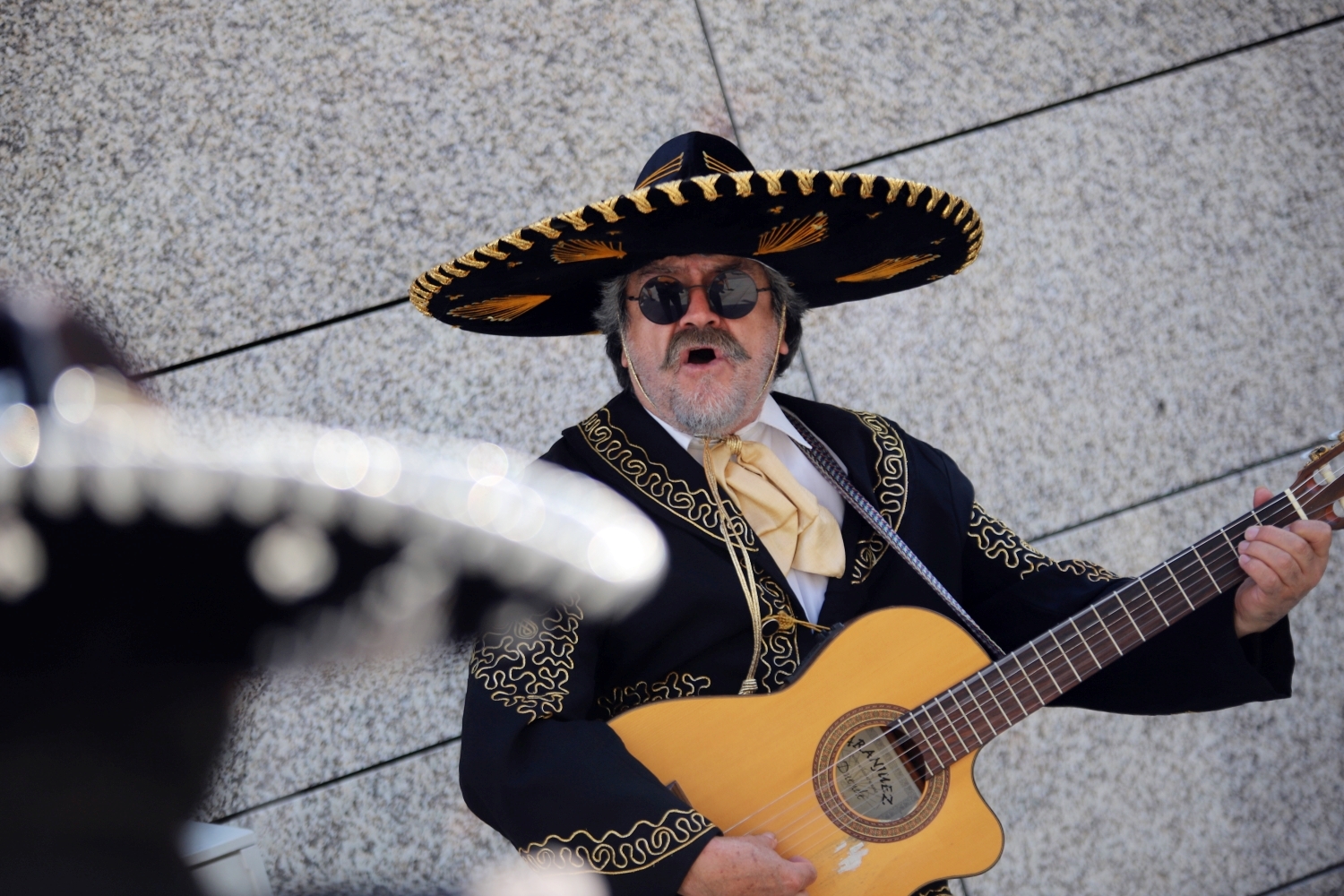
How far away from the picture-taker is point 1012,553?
91.7 inches

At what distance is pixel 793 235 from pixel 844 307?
1192mm

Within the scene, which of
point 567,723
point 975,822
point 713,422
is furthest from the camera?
point 713,422

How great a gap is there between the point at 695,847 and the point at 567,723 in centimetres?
32

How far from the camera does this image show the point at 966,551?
236cm

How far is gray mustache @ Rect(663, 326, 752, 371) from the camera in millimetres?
2232

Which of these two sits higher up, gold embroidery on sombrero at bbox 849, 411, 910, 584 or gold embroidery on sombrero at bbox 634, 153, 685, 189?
gold embroidery on sombrero at bbox 634, 153, 685, 189

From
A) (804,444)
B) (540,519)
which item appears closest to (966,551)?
(804,444)

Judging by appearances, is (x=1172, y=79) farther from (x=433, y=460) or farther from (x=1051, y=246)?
(x=433, y=460)

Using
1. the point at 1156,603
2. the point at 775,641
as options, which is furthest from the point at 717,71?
the point at 1156,603

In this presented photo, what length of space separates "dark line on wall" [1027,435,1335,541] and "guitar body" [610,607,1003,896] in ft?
4.80

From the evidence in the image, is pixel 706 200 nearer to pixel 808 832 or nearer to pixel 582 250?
pixel 582 250

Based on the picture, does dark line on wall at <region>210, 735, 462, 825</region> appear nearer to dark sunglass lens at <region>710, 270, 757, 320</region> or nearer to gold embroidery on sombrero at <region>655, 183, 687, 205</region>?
dark sunglass lens at <region>710, 270, 757, 320</region>

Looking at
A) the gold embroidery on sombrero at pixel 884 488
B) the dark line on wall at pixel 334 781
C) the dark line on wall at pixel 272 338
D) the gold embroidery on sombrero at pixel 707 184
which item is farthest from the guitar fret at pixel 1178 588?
the dark line on wall at pixel 272 338

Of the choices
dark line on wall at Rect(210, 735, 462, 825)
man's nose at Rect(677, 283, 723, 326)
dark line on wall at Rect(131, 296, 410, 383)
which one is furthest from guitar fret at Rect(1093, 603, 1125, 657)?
dark line on wall at Rect(131, 296, 410, 383)
